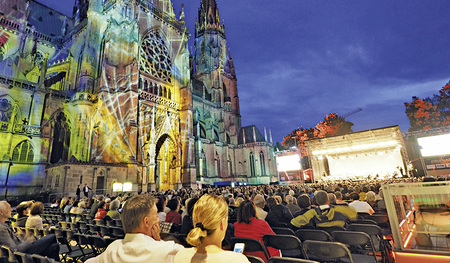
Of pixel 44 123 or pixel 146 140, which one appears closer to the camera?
pixel 44 123

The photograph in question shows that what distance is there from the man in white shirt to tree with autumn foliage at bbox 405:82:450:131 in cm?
4629

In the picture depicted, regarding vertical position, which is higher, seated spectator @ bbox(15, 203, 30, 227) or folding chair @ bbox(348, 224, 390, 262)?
seated spectator @ bbox(15, 203, 30, 227)

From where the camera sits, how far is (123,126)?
23672 mm

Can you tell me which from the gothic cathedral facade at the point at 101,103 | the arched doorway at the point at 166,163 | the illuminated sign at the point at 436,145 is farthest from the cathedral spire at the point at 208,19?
the illuminated sign at the point at 436,145

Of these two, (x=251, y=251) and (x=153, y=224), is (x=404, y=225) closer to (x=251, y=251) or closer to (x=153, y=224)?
(x=251, y=251)

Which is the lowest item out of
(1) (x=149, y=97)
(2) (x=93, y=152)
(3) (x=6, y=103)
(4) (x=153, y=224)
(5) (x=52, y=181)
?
(4) (x=153, y=224)

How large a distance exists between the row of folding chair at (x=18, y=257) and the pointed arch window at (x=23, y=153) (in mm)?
22258

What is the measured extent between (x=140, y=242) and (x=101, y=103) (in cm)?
2453

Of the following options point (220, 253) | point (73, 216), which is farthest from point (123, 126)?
point (220, 253)

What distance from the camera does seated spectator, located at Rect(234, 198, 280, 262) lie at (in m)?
3.50

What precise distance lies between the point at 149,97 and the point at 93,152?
387 inches

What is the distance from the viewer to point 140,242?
1.84m

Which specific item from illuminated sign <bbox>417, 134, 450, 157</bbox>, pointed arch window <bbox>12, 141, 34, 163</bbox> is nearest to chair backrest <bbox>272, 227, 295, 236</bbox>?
pointed arch window <bbox>12, 141, 34, 163</bbox>

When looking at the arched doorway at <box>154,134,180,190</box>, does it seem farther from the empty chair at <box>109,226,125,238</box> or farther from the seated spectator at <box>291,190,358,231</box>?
the seated spectator at <box>291,190,358,231</box>
